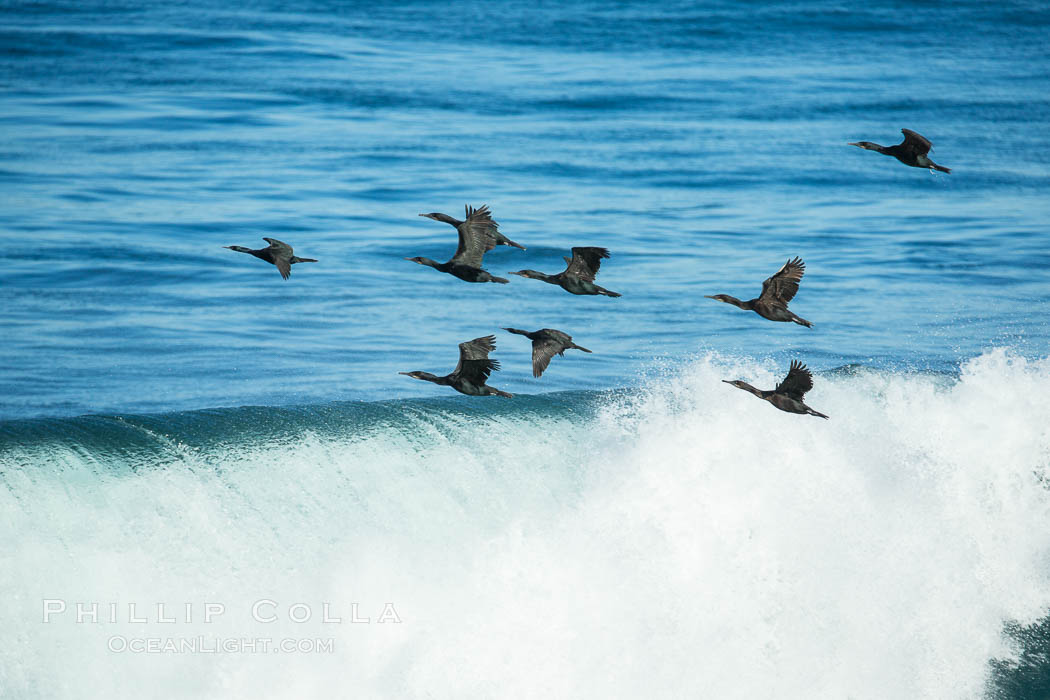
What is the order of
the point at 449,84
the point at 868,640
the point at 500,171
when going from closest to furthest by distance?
the point at 868,640 → the point at 500,171 → the point at 449,84

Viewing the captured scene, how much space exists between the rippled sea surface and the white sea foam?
4.57 meters

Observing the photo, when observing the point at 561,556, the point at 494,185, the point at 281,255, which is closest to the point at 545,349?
the point at 281,255

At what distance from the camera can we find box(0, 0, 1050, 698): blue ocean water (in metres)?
13.5

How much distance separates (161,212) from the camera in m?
31.5

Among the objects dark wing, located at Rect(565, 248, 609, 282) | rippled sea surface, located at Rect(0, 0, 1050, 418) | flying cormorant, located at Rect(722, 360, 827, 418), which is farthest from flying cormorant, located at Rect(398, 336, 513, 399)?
rippled sea surface, located at Rect(0, 0, 1050, 418)

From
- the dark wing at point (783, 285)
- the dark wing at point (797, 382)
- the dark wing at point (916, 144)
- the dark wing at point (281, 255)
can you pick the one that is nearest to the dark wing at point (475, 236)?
the dark wing at point (281, 255)

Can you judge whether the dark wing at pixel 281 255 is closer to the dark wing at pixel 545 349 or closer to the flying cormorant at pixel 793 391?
the dark wing at pixel 545 349

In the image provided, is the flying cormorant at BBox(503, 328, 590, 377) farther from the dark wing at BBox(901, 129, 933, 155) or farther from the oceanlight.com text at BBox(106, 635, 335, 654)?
the oceanlight.com text at BBox(106, 635, 335, 654)

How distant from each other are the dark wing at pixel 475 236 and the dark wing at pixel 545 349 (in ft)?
3.18

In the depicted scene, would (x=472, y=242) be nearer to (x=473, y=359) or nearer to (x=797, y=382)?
(x=473, y=359)

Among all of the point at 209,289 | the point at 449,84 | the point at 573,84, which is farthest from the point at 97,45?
the point at 209,289

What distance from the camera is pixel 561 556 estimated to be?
1436 centimetres

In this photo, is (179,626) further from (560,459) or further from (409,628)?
(560,459)

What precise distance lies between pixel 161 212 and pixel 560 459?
18246mm
